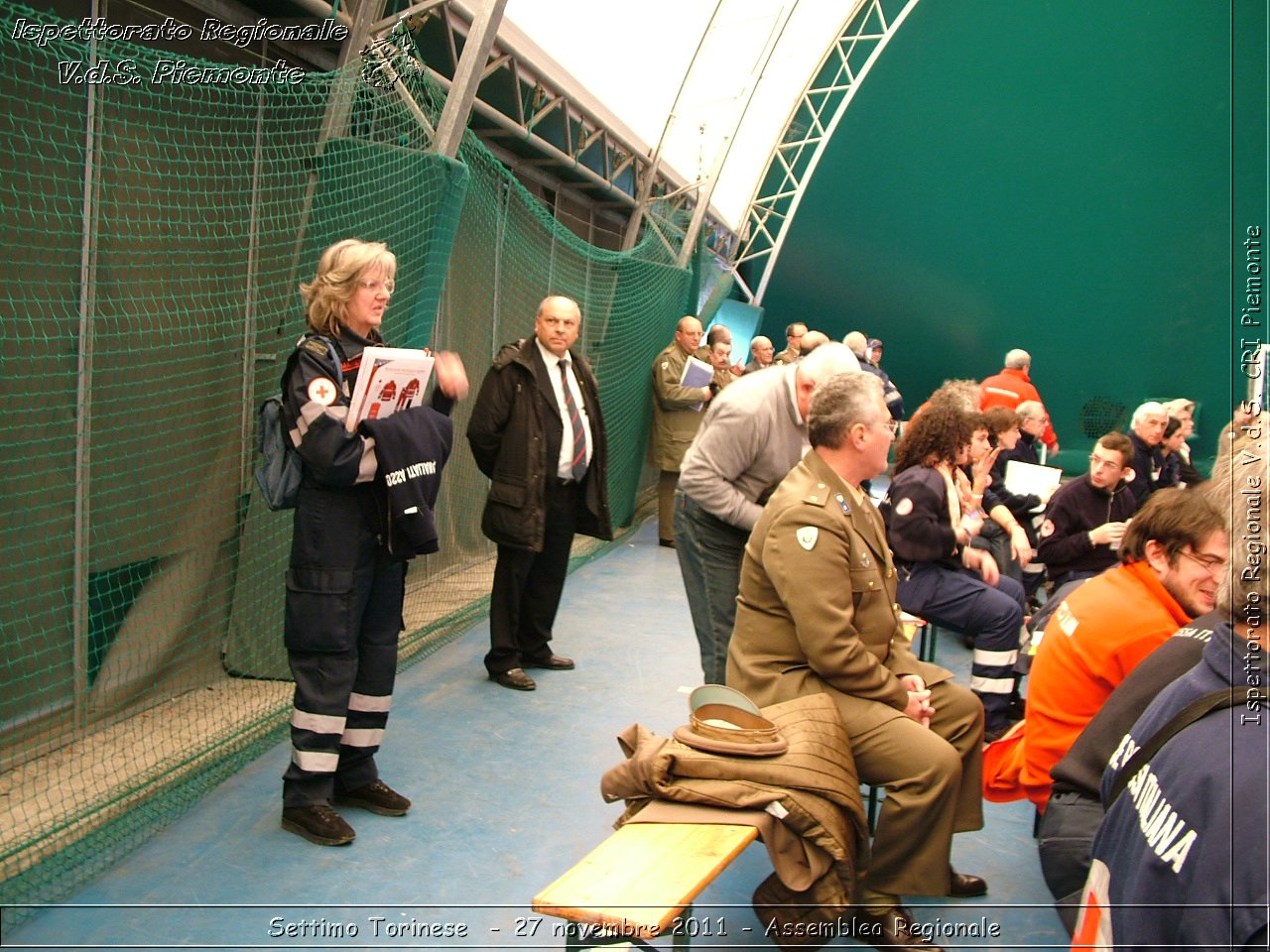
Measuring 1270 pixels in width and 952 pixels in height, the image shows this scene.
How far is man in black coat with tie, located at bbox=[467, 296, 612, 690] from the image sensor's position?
4777mm

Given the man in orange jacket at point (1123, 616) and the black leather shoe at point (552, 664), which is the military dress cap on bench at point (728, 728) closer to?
the man in orange jacket at point (1123, 616)

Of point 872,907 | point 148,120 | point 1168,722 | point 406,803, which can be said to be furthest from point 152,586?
point 1168,722

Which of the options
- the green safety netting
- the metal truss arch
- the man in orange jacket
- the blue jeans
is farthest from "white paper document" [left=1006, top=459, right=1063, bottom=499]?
the metal truss arch

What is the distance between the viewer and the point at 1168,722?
4.75 ft

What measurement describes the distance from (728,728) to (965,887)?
1.22 m

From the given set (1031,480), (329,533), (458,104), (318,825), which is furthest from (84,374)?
(1031,480)

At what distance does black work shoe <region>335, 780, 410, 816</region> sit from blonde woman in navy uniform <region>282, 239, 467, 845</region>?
7.6 inches

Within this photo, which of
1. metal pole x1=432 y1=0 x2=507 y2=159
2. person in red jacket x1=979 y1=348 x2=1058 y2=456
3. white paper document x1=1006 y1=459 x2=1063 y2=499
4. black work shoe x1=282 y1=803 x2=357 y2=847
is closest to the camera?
black work shoe x1=282 y1=803 x2=357 y2=847

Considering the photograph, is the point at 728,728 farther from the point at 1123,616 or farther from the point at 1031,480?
the point at 1031,480

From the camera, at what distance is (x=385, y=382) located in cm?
317

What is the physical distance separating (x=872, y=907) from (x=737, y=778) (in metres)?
0.69

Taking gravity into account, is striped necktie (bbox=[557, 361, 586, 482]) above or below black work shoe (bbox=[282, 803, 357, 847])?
above

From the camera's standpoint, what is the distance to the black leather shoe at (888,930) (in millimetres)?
2881

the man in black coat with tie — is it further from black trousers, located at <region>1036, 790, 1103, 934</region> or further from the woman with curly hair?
black trousers, located at <region>1036, 790, 1103, 934</region>
